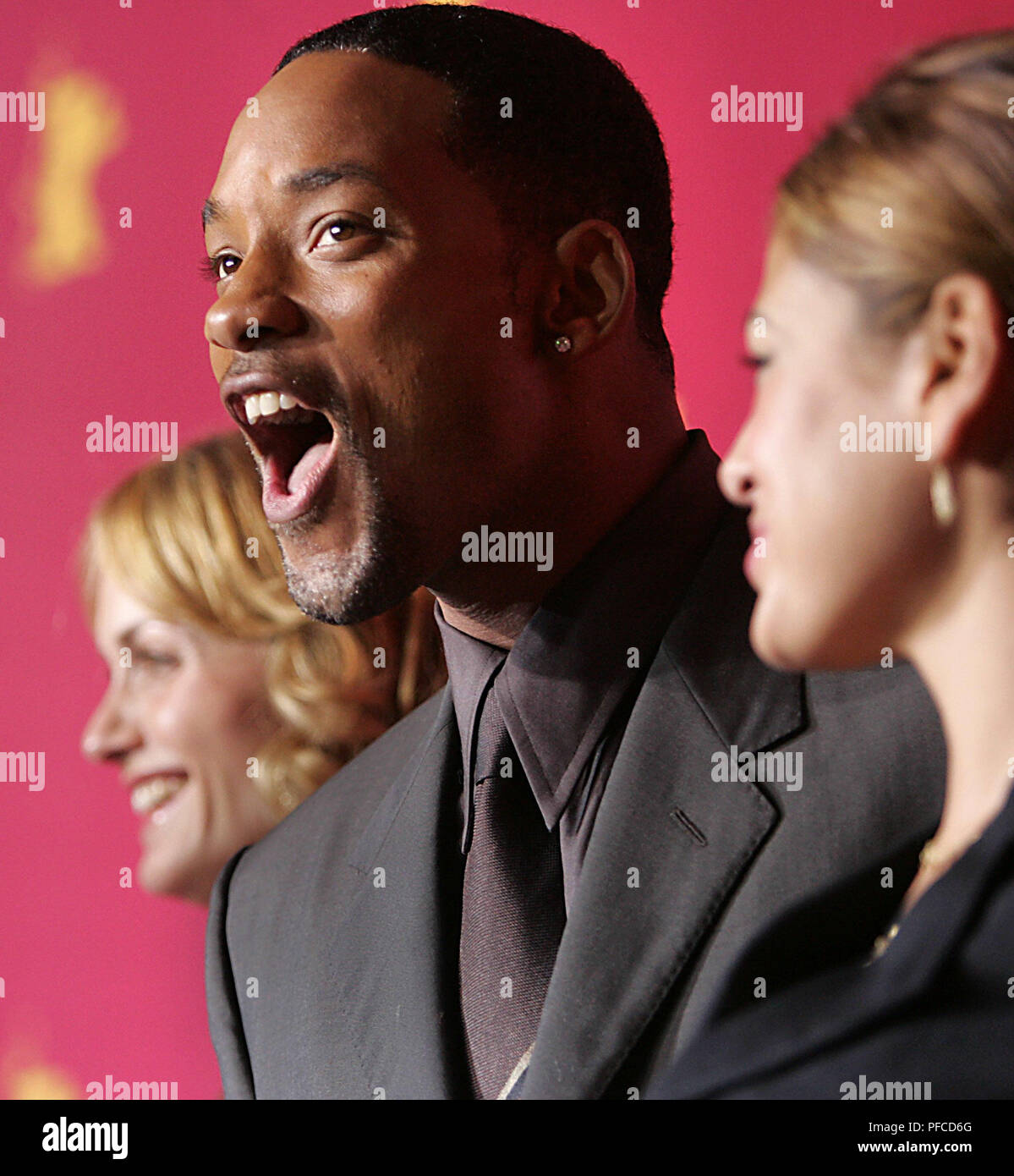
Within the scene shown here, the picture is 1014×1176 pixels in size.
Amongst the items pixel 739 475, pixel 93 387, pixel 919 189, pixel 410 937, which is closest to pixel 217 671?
pixel 93 387

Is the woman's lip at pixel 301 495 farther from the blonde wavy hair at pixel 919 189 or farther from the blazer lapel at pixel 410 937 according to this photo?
the blonde wavy hair at pixel 919 189

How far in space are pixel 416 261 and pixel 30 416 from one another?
774 mm

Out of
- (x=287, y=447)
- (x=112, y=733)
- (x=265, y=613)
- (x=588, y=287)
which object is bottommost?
(x=112, y=733)

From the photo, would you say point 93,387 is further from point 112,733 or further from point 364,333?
point 364,333

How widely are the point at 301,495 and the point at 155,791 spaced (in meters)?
0.64

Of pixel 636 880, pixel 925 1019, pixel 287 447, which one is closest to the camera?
pixel 925 1019

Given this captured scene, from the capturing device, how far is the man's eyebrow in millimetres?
923

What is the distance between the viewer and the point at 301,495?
36.2 inches

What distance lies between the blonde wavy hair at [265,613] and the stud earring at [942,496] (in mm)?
851

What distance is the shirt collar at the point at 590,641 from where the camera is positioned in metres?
0.95

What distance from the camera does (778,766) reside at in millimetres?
867

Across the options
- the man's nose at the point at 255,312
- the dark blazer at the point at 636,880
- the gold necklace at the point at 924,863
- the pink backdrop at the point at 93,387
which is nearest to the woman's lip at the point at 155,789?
the pink backdrop at the point at 93,387
